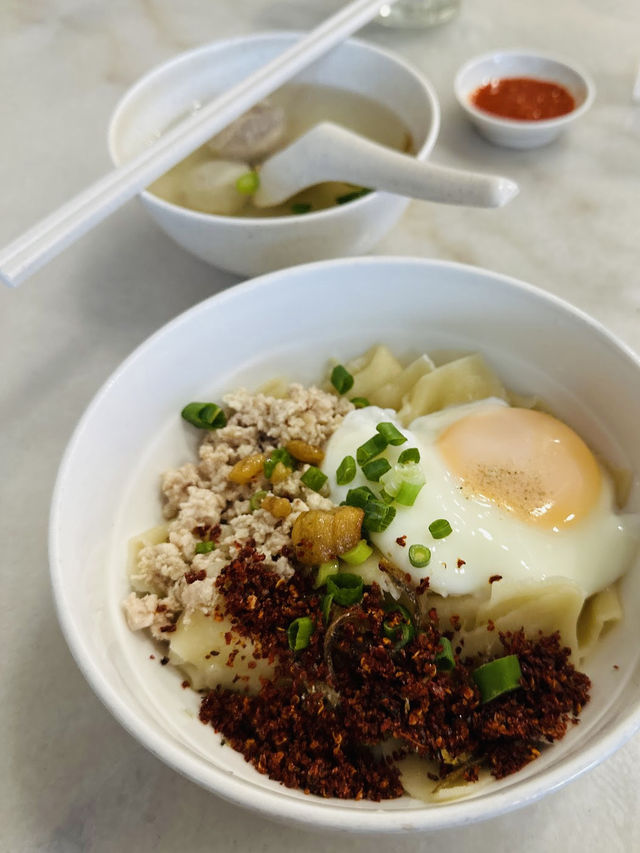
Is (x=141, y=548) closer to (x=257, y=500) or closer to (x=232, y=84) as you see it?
(x=257, y=500)

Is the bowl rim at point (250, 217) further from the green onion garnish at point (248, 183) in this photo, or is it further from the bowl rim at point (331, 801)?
the bowl rim at point (331, 801)

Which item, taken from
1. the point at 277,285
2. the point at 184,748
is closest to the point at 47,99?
the point at 277,285

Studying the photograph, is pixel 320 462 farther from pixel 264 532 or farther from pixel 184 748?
pixel 184 748

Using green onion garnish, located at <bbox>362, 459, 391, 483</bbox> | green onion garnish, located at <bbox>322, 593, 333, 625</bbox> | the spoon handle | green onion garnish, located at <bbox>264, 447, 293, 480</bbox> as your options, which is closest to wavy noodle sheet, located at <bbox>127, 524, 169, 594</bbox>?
green onion garnish, located at <bbox>264, 447, 293, 480</bbox>

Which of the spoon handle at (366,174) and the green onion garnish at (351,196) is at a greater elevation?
the spoon handle at (366,174)

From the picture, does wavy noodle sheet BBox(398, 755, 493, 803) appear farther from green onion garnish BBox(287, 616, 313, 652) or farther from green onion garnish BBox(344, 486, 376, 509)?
green onion garnish BBox(344, 486, 376, 509)

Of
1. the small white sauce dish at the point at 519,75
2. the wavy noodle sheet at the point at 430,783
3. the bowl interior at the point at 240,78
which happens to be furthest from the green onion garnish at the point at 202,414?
the small white sauce dish at the point at 519,75
